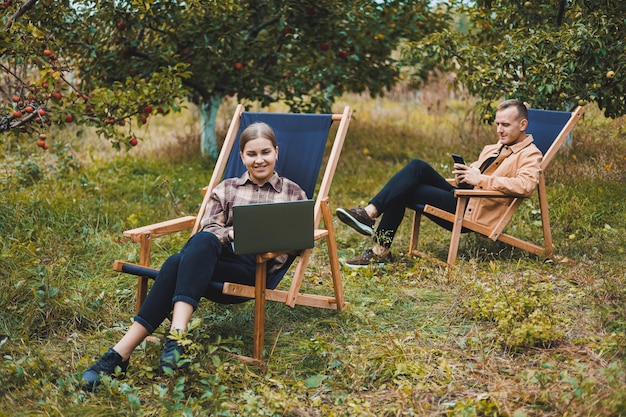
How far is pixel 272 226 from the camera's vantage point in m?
3.15

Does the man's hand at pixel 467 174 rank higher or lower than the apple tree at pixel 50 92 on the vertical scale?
lower

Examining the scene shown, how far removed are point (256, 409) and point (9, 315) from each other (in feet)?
5.35

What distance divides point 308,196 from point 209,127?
4.16m

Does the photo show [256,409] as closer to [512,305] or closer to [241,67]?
[512,305]

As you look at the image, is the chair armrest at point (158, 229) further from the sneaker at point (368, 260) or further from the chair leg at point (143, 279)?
the sneaker at point (368, 260)

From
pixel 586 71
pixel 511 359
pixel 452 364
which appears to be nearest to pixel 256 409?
pixel 452 364

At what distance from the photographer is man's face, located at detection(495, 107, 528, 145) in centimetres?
465

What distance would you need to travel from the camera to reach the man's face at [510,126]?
4652 mm

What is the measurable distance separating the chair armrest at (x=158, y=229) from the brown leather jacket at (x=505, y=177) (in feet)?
6.23

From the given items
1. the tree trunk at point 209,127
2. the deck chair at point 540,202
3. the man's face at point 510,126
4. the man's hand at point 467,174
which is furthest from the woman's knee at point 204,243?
the tree trunk at point 209,127

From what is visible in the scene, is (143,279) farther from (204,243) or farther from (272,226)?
(272,226)

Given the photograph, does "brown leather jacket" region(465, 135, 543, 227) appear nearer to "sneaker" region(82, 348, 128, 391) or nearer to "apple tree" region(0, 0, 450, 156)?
"sneaker" region(82, 348, 128, 391)

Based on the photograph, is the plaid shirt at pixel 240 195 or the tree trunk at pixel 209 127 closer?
the plaid shirt at pixel 240 195

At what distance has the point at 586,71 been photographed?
5617 millimetres
